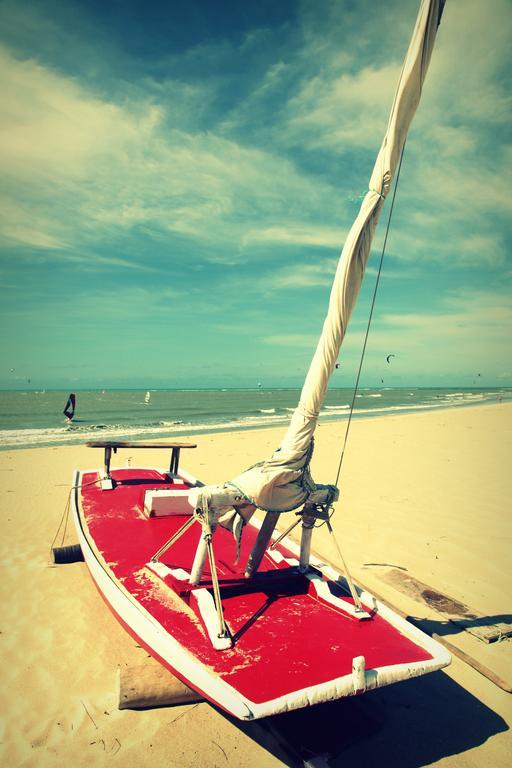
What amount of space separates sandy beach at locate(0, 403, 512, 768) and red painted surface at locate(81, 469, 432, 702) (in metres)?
0.90

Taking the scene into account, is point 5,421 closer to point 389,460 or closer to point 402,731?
point 389,460

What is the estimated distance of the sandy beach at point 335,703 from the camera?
4.21 metres

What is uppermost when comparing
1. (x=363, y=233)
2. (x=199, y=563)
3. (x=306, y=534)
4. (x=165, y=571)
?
(x=363, y=233)

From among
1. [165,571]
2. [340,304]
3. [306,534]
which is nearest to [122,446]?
[165,571]

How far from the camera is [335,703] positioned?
4844 millimetres

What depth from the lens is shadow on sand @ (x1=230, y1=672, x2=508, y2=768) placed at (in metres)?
4.15

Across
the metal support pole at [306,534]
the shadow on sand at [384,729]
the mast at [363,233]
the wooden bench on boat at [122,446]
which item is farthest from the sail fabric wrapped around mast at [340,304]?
the wooden bench on boat at [122,446]

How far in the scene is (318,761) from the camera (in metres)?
3.94

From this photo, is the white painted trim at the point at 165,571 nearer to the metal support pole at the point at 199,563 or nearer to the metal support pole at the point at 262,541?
the metal support pole at the point at 199,563

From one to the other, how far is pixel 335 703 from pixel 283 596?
125 cm

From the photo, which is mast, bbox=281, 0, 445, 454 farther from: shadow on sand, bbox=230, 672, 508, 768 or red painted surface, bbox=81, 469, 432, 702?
shadow on sand, bbox=230, 672, 508, 768

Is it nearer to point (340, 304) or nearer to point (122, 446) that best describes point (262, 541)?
point (340, 304)

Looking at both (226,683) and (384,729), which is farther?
(384,729)

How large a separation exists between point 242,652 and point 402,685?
8.01ft
